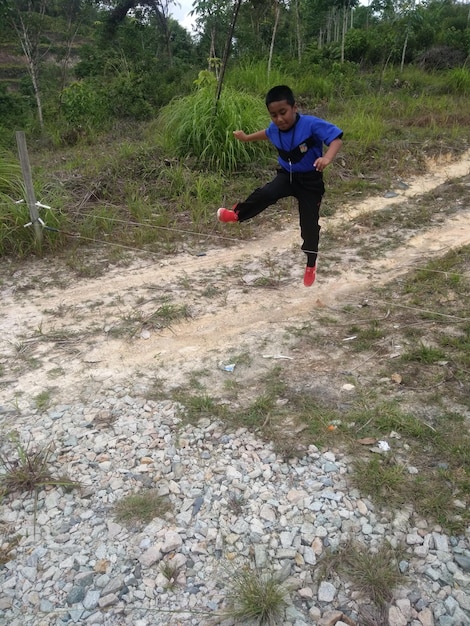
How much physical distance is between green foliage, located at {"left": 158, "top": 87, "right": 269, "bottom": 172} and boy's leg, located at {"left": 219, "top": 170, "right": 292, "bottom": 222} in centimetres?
247

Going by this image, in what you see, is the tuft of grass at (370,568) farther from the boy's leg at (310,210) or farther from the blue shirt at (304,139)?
the blue shirt at (304,139)

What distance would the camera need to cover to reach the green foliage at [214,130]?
6.30 meters

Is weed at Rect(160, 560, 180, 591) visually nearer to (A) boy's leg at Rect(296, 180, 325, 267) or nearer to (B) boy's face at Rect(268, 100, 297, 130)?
(A) boy's leg at Rect(296, 180, 325, 267)

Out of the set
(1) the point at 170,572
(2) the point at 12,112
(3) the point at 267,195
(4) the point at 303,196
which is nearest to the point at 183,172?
(3) the point at 267,195

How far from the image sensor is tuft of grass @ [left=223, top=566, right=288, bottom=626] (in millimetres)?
1751

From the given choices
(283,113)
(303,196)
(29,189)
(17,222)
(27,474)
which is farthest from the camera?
(17,222)

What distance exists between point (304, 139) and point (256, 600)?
284cm

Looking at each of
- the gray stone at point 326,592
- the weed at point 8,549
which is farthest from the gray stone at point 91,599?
the gray stone at point 326,592

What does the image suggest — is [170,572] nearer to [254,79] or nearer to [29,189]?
[29,189]

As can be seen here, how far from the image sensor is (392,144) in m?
7.25

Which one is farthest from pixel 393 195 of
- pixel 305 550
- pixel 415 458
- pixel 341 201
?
pixel 305 550

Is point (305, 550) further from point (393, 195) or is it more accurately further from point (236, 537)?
point (393, 195)

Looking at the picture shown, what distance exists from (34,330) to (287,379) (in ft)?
6.25

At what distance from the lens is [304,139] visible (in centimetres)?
346
